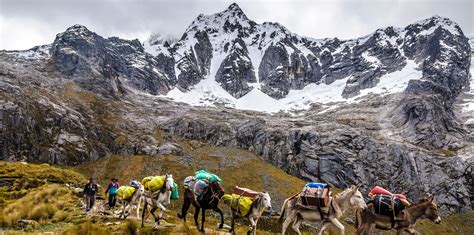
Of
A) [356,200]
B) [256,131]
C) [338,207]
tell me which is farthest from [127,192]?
[256,131]

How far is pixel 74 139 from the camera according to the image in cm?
9994

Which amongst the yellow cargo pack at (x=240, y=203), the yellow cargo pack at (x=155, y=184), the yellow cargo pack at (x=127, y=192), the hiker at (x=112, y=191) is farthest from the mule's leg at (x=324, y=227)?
the hiker at (x=112, y=191)

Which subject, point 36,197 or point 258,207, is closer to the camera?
point 258,207

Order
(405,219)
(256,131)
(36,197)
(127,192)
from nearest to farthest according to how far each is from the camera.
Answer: (405,219) → (127,192) → (36,197) → (256,131)

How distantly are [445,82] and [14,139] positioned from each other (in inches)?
7242

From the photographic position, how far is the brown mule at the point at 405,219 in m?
15.8

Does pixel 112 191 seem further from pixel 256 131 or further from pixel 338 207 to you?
pixel 256 131

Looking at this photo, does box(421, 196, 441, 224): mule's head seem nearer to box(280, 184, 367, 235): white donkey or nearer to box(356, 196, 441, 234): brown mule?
box(356, 196, 441, 234): brown mule

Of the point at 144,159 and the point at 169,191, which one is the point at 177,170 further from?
the point at 169,191

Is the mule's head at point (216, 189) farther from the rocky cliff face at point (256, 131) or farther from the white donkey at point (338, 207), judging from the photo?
the rocky cliff face at point (256, 131)

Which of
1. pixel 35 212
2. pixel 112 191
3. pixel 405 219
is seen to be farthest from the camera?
pixel 112 191

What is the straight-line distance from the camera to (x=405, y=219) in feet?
51.8

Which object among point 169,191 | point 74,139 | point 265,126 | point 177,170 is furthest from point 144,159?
point 169,191

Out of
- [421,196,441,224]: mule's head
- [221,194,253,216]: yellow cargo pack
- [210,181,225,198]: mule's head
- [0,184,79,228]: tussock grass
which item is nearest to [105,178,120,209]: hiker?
[0,184,79,228]: tussock grass
